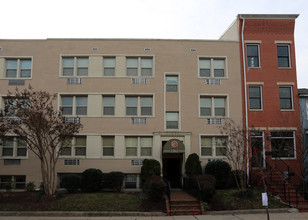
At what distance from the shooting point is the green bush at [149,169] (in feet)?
59.2

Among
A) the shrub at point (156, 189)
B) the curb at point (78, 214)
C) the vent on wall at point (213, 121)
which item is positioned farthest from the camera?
the vent on wall at point (213, 121)

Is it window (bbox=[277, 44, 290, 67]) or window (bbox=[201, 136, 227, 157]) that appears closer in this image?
window (bbox=[201, 136, 227, 157])

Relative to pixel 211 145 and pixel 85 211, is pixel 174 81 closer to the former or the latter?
pixel 211 145

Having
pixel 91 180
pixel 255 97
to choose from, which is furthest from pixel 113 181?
pixel 255 97

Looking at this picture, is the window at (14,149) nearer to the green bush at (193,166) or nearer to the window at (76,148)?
the window at (76,148)

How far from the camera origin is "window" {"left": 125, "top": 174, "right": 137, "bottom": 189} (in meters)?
19.5

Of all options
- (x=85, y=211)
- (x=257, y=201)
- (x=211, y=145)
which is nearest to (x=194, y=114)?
(x=211, y=145)

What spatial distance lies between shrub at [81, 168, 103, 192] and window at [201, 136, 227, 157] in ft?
23.3

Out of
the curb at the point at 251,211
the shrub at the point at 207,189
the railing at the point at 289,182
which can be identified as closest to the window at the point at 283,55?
the railing at the point at 289,182

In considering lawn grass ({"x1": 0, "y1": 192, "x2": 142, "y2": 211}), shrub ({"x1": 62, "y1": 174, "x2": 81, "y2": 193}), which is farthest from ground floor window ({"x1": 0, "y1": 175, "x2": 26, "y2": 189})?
shrub ({"x1": 62, "y1": 174, "x2": 81, "y2": 193})

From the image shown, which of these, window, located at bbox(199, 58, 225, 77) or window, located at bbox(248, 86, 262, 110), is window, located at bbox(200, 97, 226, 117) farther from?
window, located at bbox(248, 86, 262, 110)

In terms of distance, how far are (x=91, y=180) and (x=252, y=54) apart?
13.9 meters

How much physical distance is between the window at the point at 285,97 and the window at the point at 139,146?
9.50 metres

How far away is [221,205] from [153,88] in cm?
903
